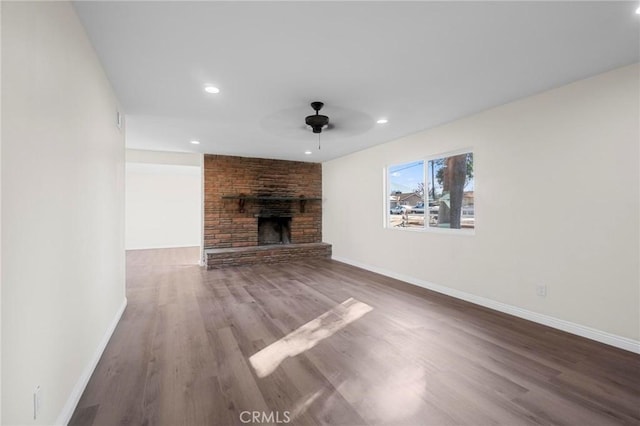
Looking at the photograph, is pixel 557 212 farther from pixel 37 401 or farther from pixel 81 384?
pixel 81 384

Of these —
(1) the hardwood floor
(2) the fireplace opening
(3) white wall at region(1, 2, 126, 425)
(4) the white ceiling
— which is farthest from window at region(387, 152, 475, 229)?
(3) white wall at region(1, 2, 126, 425)

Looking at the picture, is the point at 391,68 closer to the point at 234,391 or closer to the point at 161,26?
the point at 161,26

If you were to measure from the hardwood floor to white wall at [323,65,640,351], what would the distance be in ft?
0.99

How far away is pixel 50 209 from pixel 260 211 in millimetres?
5257

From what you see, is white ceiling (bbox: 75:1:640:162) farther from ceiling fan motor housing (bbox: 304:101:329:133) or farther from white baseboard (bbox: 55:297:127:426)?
white baseboard (bbox: 55:297:127:426)

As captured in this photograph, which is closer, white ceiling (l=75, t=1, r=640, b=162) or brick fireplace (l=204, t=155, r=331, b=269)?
white ceiling (l=75, t=1, r=640, b=162)

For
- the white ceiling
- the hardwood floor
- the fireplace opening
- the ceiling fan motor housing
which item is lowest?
the hardwood floor

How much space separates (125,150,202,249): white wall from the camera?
8273mm

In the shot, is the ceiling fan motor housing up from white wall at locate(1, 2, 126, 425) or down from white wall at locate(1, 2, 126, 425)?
up

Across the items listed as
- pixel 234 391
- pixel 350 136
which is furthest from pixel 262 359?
pixel 350 136

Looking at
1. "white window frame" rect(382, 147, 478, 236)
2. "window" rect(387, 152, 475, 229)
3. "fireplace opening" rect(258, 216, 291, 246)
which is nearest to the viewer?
"white window frame" rect(382, 147, 478, 236)

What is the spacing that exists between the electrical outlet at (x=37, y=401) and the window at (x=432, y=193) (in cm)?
413

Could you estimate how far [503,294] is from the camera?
→ 328cm

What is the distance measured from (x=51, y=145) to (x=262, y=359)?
1933mm
